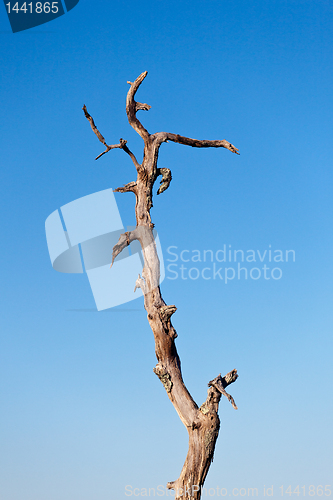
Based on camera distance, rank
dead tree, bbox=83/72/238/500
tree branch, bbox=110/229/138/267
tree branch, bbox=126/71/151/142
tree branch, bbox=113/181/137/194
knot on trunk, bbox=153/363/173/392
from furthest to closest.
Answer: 1. tree branch, bbox=113/181/137/194
2. tree branch, bbox=126/71/151/142
3. tree branch, bbox=110/229/138/267
4. knot on trunk, bbox=153/363/173/392
5. dead tree, bbox=83/72/238/500

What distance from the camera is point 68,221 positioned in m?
8.42

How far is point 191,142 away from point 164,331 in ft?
10.1

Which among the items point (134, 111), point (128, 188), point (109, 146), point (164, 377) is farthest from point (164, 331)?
point (134, 111)

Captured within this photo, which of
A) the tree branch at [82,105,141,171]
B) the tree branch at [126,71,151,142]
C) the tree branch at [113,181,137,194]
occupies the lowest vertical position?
the tree branch at [113,181,137,194]

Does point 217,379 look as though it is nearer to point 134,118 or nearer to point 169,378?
point 169,378

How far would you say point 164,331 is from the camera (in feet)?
23.0

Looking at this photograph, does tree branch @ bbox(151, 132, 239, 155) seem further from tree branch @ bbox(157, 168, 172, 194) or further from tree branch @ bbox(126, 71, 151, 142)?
tree branch @ bbox(157, 168, 172, 194)

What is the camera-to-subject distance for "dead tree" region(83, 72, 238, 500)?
266 inches

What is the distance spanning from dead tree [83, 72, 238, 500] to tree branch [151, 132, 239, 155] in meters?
0.02

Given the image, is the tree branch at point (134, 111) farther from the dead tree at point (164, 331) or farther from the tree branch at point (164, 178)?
the tree branch at point (164, 178)

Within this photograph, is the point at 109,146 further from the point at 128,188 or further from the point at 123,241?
the point at 123,241

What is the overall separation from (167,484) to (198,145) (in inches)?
201

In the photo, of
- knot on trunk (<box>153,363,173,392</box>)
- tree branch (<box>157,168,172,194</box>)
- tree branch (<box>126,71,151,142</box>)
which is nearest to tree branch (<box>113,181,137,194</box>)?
tree branch (<box>157,168,172,194</box>)

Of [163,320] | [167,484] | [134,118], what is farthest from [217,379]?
[134,118]
